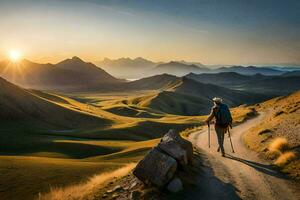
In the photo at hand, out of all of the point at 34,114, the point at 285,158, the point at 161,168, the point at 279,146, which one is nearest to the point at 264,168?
the point at 285,158

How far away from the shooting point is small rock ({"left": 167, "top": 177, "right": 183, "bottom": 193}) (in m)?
13.4

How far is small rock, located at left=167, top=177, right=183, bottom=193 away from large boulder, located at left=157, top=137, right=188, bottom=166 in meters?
1.31

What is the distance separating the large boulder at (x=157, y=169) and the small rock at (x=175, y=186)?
187 mm

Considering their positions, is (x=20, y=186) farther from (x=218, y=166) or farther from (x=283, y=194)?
(x=283, y=194)

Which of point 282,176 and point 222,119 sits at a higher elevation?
point 222,119

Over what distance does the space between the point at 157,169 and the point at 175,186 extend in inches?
38.8

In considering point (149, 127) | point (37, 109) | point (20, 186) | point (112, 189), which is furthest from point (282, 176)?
point (37, 109)

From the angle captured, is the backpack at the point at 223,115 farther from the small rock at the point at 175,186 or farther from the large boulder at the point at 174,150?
the small rock at the point at 175,186

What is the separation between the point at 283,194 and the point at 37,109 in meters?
92.2

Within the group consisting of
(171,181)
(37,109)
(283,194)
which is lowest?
(283,194)

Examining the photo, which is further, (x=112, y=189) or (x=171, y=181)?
A: (x=112, y=189)

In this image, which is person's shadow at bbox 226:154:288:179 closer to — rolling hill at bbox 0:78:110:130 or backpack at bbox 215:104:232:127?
backpack at bbox 215:104:232:127

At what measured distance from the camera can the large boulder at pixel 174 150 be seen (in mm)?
14727

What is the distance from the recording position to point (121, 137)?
255ft
